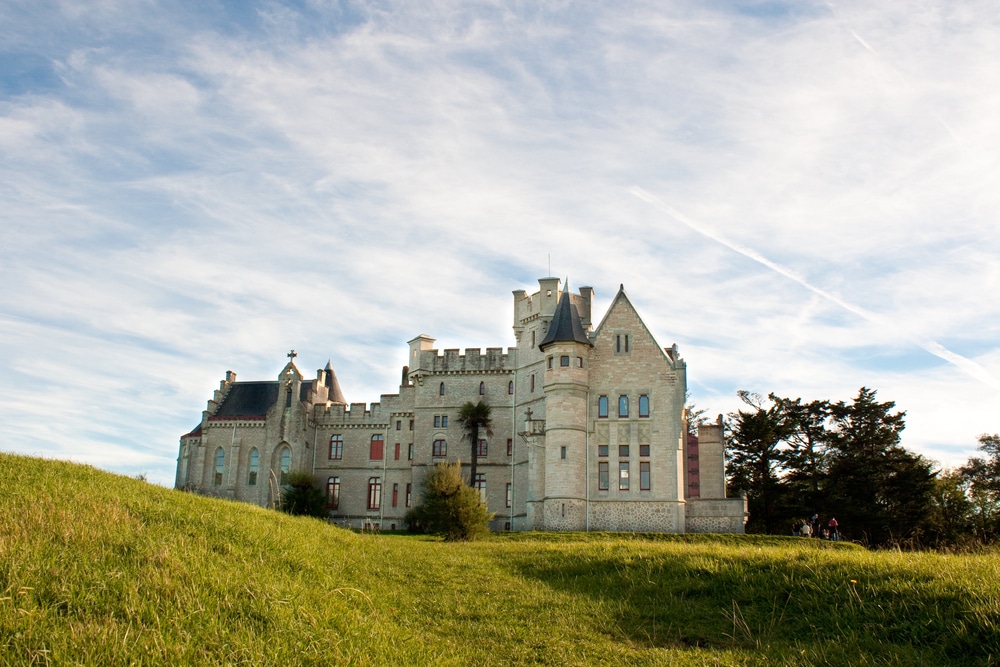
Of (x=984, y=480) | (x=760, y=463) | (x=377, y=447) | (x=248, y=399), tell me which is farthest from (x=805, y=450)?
(x=248, y=399)

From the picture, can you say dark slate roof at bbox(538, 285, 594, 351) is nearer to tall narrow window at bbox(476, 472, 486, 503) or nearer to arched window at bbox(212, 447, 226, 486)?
tall narrow window at bbox(476, 472, 486, 503)

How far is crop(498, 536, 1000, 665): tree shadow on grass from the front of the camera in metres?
11.4

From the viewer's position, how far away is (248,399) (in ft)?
174

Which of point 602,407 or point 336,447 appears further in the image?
point 336,447

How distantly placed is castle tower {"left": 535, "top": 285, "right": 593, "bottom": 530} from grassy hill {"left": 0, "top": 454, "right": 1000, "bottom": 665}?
2048 centimetres

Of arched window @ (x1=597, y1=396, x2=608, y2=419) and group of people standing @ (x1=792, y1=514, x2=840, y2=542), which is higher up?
arched window @ (x1=597, y1=396, x2=608, y2=419)

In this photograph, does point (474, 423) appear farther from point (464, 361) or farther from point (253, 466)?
point (253, 466)

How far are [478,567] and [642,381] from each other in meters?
22.0

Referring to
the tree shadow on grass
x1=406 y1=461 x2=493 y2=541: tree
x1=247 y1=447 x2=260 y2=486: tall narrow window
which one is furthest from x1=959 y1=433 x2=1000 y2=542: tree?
x1=247 y1=447 x2=260 y2=486: tall narrow window

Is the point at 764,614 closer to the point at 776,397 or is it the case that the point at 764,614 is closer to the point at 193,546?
the point at 193,546

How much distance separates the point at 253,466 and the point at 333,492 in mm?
4654

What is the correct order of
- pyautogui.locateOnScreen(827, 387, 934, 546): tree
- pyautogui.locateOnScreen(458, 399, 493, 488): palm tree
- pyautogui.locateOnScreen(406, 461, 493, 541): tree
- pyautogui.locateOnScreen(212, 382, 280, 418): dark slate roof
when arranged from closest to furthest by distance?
pyautogui.locateOnScreen(406, 461, 493, 541): tree < pyautogui.locateOnScreen(827, 387, 934, 546): tree < pyautogui.locateOnScreen(458, 399, 493, 488): palm tree < pyautogui.locateOnScreen(212, 382, 280, 418): dark slate roof

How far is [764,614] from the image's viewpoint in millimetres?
13852

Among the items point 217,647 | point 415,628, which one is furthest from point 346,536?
point 217,647
